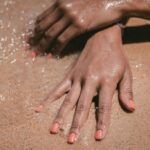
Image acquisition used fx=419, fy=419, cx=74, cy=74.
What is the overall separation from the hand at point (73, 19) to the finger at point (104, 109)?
348mm

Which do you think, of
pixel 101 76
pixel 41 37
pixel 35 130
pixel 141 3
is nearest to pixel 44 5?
pixel 41 37

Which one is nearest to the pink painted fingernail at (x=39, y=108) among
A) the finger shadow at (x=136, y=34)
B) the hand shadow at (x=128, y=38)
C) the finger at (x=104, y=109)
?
the finger at (x=104, y=109)

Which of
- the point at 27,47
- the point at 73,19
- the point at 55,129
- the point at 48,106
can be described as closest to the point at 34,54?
the point at 27,47

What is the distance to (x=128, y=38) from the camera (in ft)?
6.77

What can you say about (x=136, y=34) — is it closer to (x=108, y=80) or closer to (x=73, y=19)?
(x=73, y=19)

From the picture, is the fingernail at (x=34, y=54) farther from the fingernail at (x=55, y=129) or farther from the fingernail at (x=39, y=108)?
the fingernail at (x=55, y=129)

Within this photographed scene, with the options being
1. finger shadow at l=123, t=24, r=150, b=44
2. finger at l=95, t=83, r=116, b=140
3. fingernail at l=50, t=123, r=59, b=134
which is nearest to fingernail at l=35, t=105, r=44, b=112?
fingernail at l=50, t=123, r=59, b=134

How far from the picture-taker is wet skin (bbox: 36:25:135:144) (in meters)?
1.59

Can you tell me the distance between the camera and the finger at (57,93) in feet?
5.49

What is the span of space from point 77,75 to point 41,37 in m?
0.37

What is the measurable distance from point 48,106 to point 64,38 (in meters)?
0.38

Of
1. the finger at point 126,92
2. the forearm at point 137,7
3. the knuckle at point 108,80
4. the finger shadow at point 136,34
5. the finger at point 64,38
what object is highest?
the forearm at point 137,7

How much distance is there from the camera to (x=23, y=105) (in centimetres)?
171

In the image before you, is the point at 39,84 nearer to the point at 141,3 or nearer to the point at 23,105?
the point at 23,105
